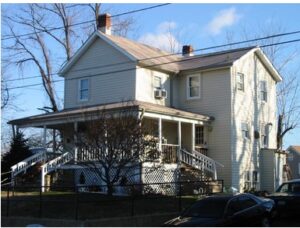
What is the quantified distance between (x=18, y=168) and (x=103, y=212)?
11.3 metres

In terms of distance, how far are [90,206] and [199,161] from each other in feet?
38.4

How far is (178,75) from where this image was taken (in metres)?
32.1

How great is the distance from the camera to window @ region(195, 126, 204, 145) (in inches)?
1215

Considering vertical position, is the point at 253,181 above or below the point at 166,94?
below

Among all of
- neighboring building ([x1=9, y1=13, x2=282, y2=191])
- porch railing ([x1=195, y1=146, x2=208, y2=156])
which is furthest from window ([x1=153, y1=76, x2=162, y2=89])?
porch railing ([x1=195, y1=146, x2=208, y2=156])

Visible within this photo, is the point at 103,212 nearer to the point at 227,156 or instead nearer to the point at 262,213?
the point at 262,213

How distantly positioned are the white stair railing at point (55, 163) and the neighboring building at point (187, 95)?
192 mm

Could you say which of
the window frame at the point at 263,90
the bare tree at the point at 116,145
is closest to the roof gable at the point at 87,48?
the bare tree at the point at 116,145


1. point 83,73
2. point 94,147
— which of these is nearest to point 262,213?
point 94,147

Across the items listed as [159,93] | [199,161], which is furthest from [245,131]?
[159,93]

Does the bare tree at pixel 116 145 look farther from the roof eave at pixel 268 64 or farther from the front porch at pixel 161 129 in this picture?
the roof eave at pixel 268 64

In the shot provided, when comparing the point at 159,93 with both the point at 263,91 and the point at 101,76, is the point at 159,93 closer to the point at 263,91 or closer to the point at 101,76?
the point at 101,76

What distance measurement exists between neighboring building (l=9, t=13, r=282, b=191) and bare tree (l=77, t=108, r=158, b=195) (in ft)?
22.8

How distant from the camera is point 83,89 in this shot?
3206 cm
